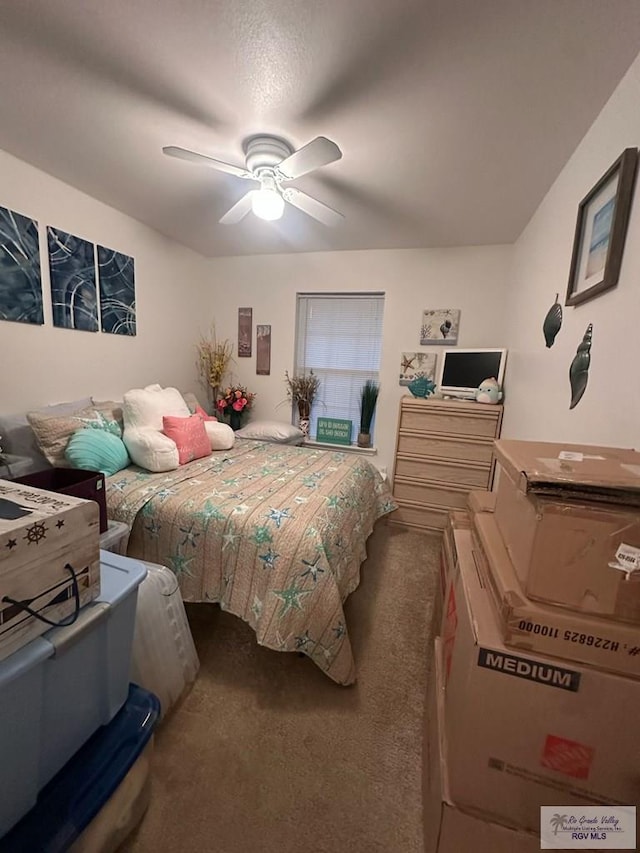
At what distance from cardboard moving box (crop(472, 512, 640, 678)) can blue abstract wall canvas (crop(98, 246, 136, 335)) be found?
2.86 meters

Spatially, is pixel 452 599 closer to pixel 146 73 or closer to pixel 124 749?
pixel 124 749

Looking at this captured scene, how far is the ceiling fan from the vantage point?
4.59ft

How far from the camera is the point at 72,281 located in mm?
2199

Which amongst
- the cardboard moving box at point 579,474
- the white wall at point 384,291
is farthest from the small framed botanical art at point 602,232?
the white wall at point 384,291

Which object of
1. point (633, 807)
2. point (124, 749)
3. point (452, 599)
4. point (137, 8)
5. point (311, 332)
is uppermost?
point (137, 8)

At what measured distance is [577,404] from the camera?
128cm

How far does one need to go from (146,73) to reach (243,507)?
1.75m

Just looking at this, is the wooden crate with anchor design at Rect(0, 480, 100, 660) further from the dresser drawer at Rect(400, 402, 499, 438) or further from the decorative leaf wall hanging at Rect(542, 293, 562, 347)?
the dresser drawer at Rect(400, 402, 499, 438)

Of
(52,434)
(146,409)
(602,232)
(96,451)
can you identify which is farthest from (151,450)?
(602,232)

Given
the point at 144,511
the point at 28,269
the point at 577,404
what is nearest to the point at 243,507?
the point at 144,511

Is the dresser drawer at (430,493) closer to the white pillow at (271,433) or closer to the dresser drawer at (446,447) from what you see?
the dresser drawer at (446,447)

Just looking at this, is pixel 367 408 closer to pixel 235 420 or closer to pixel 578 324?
pixel 235 420

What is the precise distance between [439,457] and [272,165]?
220 centimetres

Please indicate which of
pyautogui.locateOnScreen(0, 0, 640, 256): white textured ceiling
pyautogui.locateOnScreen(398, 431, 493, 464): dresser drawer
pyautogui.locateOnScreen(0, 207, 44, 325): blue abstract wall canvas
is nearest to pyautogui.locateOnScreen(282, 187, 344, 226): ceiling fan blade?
pyautogui.locateOnScreen(0, 0, 640, 256): white textured ceiling
